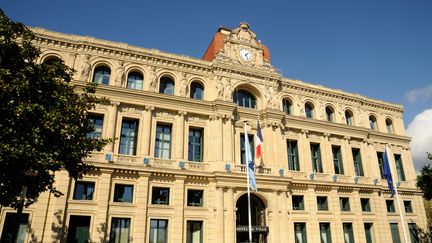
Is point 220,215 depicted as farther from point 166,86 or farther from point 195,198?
point 166,86

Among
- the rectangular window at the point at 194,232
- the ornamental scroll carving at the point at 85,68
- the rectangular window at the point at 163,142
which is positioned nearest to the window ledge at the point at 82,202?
the rectangular window at the point at 163,142

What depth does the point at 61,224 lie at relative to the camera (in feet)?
74.3

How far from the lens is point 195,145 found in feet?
97.6

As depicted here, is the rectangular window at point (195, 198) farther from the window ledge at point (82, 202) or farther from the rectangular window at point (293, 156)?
the rectangular window at point (293, 156)

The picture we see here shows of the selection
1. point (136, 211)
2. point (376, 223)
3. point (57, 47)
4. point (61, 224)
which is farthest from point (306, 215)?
point (57, 47)

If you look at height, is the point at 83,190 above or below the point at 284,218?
above

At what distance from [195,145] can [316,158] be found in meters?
13.8

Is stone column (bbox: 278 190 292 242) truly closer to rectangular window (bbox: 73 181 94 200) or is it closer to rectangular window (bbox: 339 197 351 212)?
rectangular window (bbox: 339 197 351 212)

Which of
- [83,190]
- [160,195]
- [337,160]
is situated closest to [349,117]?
[337,160]

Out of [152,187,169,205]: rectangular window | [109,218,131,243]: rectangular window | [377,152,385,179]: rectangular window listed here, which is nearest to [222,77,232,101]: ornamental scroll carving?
[152,187,169,205]: rectangular window

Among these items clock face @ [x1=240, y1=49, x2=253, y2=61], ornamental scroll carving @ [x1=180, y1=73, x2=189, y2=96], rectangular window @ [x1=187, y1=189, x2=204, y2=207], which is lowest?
rectangular window @ [x1=187, y1=189, x2=204, y2=207]

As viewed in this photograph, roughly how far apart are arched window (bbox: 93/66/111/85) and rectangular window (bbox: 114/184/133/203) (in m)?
9.64

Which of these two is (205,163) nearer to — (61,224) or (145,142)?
(145,142)

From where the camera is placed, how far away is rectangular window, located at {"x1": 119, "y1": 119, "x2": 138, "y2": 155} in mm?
27312
